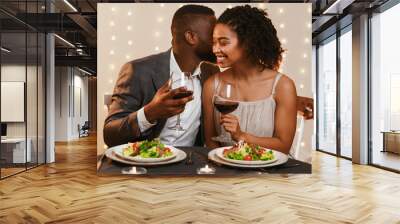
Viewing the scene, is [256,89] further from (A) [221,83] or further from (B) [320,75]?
(B) [320,75]

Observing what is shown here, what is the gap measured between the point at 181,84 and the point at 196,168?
80 centimetres

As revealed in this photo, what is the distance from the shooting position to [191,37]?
3.60 meters

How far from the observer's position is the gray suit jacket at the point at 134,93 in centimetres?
357

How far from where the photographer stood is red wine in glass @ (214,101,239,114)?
332cm

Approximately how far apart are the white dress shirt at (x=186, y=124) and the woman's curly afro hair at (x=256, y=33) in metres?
0.51

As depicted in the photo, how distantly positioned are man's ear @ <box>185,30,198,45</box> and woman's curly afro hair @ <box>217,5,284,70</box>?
26cm

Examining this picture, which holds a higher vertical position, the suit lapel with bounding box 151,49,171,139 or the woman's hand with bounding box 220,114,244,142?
the suit lapel with bounding box 151,49,171,139

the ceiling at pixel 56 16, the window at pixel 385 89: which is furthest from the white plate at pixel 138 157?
the window at pixel 385 89

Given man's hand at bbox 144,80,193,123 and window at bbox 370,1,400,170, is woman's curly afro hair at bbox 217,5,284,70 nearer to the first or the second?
man's hand at bbox 144,80,193,123

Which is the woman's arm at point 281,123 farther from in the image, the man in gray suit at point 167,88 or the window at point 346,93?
the window at point 346,93

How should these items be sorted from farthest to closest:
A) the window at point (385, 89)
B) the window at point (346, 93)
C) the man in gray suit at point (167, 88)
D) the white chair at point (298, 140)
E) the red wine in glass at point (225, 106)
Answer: the window at point (346, 93)
the window at point (385, 89)
the white chair at point (298, 140)
the man in gray suit at point (167, 88)
the red wine in glass at point (225, 106)

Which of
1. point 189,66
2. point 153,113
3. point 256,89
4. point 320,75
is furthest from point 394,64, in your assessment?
point 153,113

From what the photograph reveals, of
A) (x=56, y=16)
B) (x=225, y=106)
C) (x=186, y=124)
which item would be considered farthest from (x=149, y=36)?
(x=56, y=16)

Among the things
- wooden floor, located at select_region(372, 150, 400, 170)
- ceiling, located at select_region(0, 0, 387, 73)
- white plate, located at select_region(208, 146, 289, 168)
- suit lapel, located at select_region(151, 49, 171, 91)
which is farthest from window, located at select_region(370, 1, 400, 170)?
suit lapel, located at select_region(151, 49, 171, 91)
